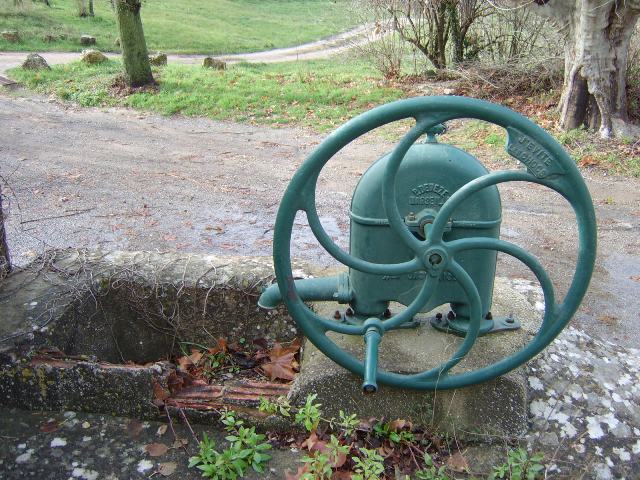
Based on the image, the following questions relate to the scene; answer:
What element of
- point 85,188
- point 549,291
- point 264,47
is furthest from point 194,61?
point 549,291

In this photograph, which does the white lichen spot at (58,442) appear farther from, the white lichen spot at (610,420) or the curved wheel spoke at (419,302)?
the white lichen spot at (610,420)

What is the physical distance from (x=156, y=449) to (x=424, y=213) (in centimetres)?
126

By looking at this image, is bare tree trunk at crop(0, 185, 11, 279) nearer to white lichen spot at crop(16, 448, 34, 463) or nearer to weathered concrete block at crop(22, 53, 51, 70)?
white lichen spot at crop(16, 448, 34, 463)

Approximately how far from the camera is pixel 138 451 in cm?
204

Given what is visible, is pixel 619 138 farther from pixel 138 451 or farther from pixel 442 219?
pixel 138 451

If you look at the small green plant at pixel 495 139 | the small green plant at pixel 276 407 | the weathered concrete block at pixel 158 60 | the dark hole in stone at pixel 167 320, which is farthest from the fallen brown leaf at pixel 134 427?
the weathered concrete block at pixel 158 60

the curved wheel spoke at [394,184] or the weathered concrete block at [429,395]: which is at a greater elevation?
the curved wheel spoke at [394,184]

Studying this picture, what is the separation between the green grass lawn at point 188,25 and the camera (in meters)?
17.8

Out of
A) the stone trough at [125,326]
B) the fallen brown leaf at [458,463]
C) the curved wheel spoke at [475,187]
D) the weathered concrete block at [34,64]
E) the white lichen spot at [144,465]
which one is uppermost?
the weathered concrete block at [34,64]

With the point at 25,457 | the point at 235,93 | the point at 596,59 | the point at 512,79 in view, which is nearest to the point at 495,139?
the point at 596,59

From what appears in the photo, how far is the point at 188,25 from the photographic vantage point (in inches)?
861

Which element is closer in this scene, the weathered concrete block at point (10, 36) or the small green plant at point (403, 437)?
the small green plant at point (403, 437)

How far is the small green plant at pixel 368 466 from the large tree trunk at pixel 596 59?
6.89m

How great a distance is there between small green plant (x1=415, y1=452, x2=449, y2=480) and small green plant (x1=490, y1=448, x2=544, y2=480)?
167 millimetres
